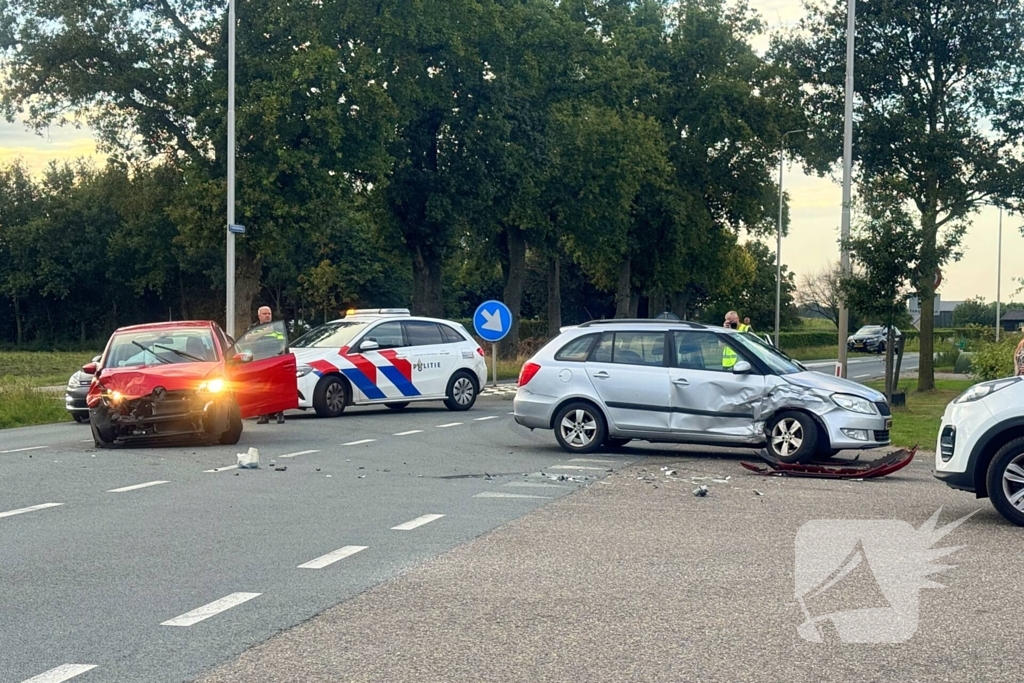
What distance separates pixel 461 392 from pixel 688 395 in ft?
29.9

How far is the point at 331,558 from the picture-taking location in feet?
27.8

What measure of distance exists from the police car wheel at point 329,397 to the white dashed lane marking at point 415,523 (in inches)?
461

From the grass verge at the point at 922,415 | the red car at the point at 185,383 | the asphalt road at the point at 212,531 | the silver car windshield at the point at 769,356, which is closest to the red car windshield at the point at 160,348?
the red car at the point at 185,383

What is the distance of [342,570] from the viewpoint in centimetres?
806

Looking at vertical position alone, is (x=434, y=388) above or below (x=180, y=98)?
below

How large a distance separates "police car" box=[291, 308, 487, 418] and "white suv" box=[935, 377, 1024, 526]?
13.1 m

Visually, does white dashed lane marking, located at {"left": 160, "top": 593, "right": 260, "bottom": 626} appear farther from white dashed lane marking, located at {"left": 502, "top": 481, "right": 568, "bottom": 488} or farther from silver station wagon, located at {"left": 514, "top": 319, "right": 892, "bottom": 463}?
silver station wagon, located at {"left": 514, "top": 319, "right": 892, "bottom": 463}

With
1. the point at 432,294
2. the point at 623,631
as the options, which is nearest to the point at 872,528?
the point at 623,631

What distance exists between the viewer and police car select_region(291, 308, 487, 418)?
22016mm

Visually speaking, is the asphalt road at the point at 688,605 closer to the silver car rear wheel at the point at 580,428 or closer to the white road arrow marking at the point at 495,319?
the silver car rear wheel at the point at 580,428

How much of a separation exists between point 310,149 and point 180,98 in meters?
3.54

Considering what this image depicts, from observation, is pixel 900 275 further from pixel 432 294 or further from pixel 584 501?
pixel 432 294

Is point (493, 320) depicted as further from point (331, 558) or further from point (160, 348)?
A: point (331, 558)

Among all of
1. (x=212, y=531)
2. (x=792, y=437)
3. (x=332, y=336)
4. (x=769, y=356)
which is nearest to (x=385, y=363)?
(x=332, y=336)
